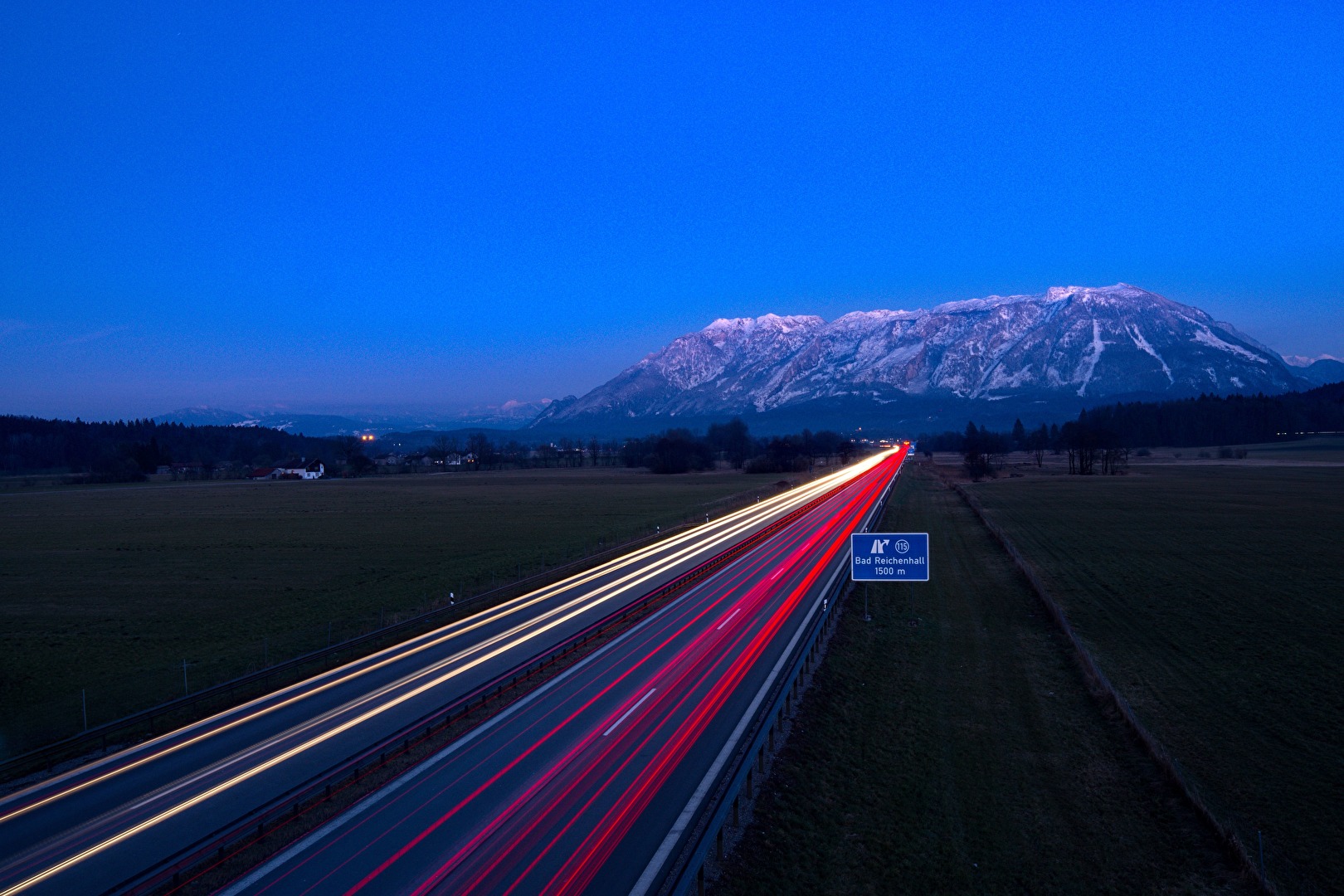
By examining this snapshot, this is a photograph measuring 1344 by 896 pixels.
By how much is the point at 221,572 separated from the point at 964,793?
43531 mm

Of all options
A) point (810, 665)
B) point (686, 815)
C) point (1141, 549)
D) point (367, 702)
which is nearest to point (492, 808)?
point (686, 815)

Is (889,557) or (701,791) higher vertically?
(889,557)

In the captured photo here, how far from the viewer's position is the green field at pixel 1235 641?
1422 cm

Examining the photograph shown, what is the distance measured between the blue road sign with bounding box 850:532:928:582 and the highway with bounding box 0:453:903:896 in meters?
3.07

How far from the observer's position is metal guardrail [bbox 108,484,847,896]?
1169 centimetres

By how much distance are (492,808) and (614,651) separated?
10.9 metres

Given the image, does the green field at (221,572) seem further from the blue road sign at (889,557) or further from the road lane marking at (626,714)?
the blue road sign at (889,557)

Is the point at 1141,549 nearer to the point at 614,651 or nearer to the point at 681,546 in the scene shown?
the point at 681,546

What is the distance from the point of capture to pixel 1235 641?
24891 mm

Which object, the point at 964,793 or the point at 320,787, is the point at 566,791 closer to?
the point at 320,787

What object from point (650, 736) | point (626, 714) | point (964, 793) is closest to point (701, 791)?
point (650, 736)

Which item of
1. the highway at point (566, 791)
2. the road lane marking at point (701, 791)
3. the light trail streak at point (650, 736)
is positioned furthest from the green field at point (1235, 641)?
the light trail streak at point (650, 736)

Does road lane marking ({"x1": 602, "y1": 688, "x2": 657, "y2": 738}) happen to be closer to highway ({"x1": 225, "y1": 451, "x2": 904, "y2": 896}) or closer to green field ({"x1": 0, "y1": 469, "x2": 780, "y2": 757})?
highway ({"x1": 225, "y1": 451, "x2": 904, "y2": 896})

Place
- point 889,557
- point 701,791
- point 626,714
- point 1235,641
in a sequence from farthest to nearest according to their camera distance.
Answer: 1. point 889,557
2. point 1235,641
3. point 626,714
4. point 701,791
